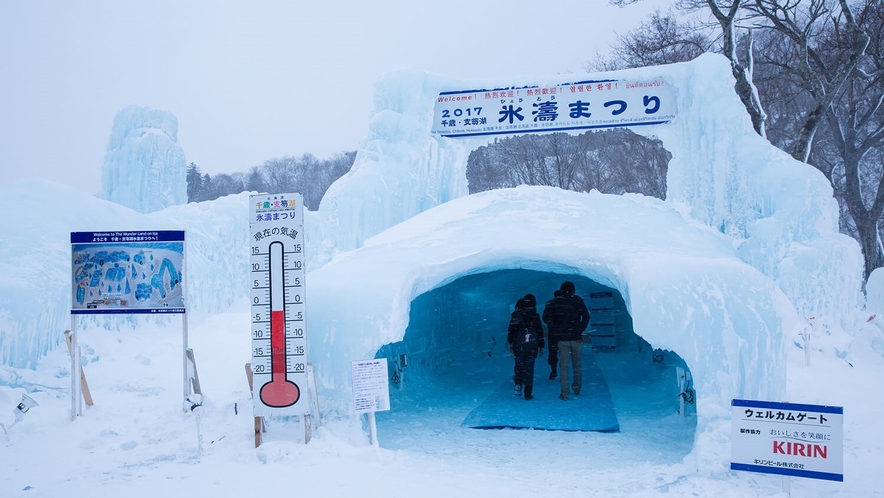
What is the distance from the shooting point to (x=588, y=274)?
8344mm

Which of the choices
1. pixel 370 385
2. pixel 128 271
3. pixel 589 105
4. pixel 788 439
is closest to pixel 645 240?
pixel 788 439

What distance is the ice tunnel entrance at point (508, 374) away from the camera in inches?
306

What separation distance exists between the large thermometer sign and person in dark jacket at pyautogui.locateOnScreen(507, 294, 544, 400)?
3.44 m

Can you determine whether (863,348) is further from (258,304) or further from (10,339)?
(10,339)

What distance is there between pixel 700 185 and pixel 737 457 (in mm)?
7389

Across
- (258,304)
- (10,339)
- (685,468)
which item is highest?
(258,304)

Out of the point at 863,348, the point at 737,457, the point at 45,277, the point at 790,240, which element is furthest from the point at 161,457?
the point at 863,348

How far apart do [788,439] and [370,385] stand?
146 inches

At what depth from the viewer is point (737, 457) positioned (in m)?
5.07

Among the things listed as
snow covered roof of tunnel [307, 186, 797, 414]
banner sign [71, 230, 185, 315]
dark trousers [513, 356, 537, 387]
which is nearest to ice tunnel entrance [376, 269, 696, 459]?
dark trousers [513, 356, 537, 387]

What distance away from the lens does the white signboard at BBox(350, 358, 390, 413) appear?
6297 millimetres

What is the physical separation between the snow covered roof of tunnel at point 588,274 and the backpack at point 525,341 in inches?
36.2

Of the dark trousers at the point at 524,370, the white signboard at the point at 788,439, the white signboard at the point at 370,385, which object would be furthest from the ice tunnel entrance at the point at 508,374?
the white signboard at the point at 788,439

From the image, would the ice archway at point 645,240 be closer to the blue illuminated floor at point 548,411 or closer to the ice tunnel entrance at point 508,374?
the ice tunnel entrance at point 508,374
